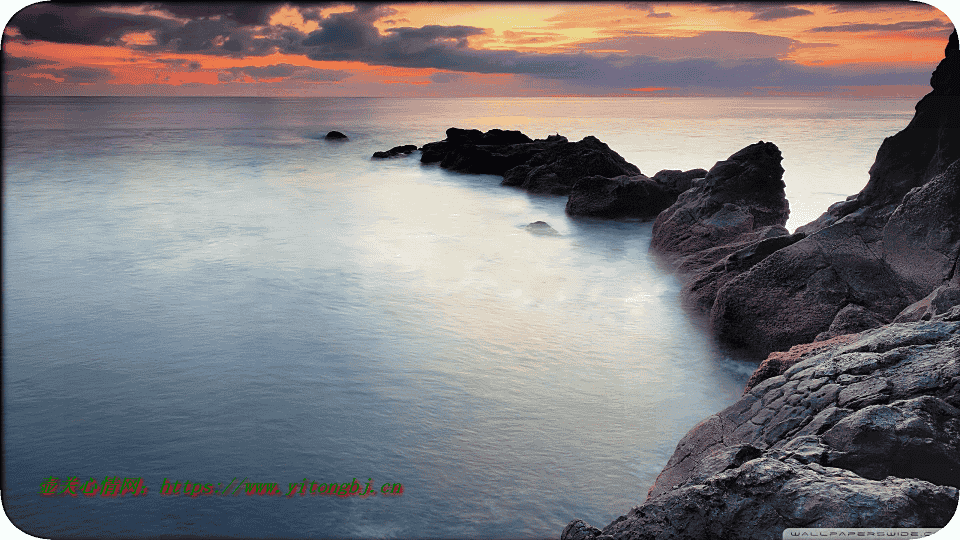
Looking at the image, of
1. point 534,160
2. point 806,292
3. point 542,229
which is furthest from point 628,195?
point 806,292

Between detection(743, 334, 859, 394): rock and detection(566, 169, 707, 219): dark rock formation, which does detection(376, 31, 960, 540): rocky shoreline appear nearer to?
detection(743, 334, 859, 394): rock

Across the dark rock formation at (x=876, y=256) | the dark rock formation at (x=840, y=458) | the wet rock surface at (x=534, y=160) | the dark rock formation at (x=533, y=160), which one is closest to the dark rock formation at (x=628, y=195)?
the wet rock surface at (x=534, y=160)

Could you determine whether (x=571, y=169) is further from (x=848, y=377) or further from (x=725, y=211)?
(x=848, y=377)

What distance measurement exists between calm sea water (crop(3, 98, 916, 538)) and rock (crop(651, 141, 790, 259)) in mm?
545

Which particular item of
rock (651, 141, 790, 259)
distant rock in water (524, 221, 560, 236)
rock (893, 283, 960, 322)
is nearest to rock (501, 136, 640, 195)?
distant rock in water (524, 221, 560, 236)

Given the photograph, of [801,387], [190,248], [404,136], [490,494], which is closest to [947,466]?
[801,387]

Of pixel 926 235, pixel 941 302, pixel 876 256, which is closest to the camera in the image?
pixel 941 302

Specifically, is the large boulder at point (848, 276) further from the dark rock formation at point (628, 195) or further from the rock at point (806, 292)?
the dark rock formation at point (628, 195)

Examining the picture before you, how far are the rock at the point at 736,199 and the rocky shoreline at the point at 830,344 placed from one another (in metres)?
0.02

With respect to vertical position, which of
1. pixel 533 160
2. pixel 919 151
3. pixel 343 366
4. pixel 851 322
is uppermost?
pixel 919 151

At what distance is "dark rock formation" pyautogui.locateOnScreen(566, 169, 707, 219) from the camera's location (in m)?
11.1

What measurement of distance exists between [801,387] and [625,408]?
4.46 ft

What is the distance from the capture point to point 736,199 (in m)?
8.49

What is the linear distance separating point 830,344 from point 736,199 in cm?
509
